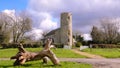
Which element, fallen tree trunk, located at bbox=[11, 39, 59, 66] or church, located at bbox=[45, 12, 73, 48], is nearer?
fallen tree trunk, located at bbox=[11, 39, 59, 66]

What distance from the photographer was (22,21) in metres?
84.4

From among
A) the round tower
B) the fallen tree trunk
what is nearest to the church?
the round tower

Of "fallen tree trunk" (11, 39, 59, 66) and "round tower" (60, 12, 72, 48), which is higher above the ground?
"round tower" (60, 12, 72, 48)

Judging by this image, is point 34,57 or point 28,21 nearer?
point 34,57

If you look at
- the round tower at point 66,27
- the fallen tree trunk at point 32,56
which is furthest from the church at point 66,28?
the fallen tree trunk at point 32,56

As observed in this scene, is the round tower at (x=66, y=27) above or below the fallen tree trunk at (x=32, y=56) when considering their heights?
above

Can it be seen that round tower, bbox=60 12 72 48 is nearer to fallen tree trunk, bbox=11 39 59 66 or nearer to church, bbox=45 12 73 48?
church, bbox=45 12 73 48

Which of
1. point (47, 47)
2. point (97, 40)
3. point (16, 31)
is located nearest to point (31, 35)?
point (16, 31)

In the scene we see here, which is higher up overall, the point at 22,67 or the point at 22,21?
the point at 22,21

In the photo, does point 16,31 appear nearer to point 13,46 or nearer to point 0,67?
point 13,46

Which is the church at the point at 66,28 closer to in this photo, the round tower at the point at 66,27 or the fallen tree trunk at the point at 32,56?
the round tower at the point at 66,27

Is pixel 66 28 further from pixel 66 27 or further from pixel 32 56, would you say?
pixel 32 56

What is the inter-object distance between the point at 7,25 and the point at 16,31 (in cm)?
322

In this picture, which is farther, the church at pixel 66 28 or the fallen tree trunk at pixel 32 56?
the church at pixel 66 28
